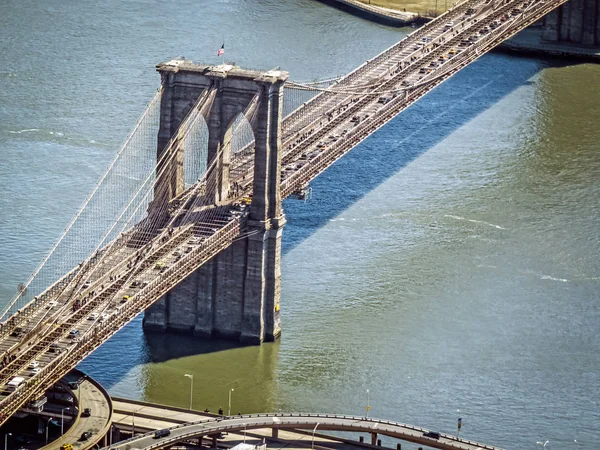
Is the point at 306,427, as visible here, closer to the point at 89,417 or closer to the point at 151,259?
the point at 89,417

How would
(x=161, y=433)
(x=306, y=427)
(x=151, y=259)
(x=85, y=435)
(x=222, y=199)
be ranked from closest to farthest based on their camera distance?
1. (x=85, y=435)
2. (x=161, y=433)
3. (x=306, y=427)
4. (x=151, y=259)
5. (x=222, y=199)

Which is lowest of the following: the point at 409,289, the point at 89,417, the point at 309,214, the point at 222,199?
the point at 89,417

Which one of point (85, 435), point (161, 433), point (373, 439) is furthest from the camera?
point (373, 439)

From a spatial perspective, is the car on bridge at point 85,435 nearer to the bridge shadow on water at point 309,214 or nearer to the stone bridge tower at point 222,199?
the bridge shadow on water at point 309,214

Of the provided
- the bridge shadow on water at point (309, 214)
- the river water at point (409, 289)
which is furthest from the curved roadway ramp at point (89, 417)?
the bridge shadow on water at point (309, 214)

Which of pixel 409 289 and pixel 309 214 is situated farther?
pixel 309 214

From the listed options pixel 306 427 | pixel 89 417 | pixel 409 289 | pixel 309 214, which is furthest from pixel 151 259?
pixel 309 214

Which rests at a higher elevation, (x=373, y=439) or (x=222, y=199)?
(x=222, y=199)
